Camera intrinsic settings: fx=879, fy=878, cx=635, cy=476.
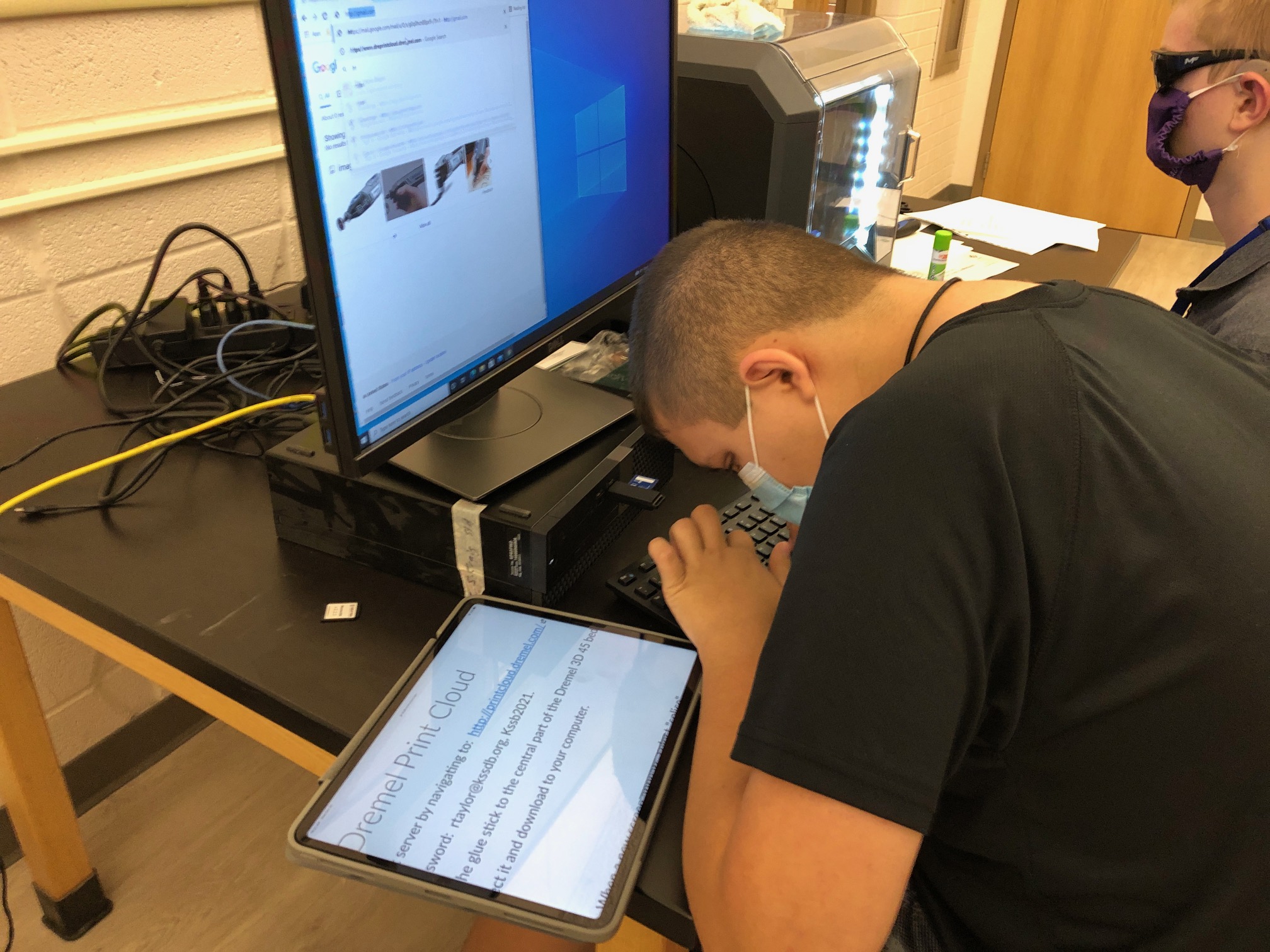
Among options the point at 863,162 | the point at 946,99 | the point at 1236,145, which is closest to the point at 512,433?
the point at 863,162

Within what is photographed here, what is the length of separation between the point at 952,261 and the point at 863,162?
31 centimetres

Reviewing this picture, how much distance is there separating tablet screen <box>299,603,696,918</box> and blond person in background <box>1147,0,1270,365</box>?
799 mm

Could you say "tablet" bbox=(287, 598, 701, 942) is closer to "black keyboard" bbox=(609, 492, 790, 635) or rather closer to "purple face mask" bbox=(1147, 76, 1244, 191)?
"black keyboard" bbox=(609, 492, 790, 635)

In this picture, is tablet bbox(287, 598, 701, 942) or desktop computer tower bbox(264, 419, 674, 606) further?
desktop computer tower bbox(264, 419, 674, 606)

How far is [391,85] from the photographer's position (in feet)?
1.98

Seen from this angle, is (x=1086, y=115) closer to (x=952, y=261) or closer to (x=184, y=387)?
(x=952, y=261)

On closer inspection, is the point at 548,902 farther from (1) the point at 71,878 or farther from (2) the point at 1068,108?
(2) the point at 1068,108

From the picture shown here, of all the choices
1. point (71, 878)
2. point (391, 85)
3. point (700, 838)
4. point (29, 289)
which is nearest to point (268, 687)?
point (700, 838)

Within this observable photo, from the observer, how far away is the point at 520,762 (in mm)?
592

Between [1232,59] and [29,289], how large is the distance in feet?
4.78

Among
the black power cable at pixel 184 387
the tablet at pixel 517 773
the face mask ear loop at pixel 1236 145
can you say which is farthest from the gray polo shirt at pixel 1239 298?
the black power cable at pixel 184 387

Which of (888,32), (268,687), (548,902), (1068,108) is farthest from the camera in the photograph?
(1068,108)

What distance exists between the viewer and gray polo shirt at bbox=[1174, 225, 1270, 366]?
3.16 feet

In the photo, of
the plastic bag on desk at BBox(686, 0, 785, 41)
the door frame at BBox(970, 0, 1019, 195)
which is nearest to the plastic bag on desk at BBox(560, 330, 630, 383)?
the plastic bag on desk at BBox(686, 0, 785, 41)
